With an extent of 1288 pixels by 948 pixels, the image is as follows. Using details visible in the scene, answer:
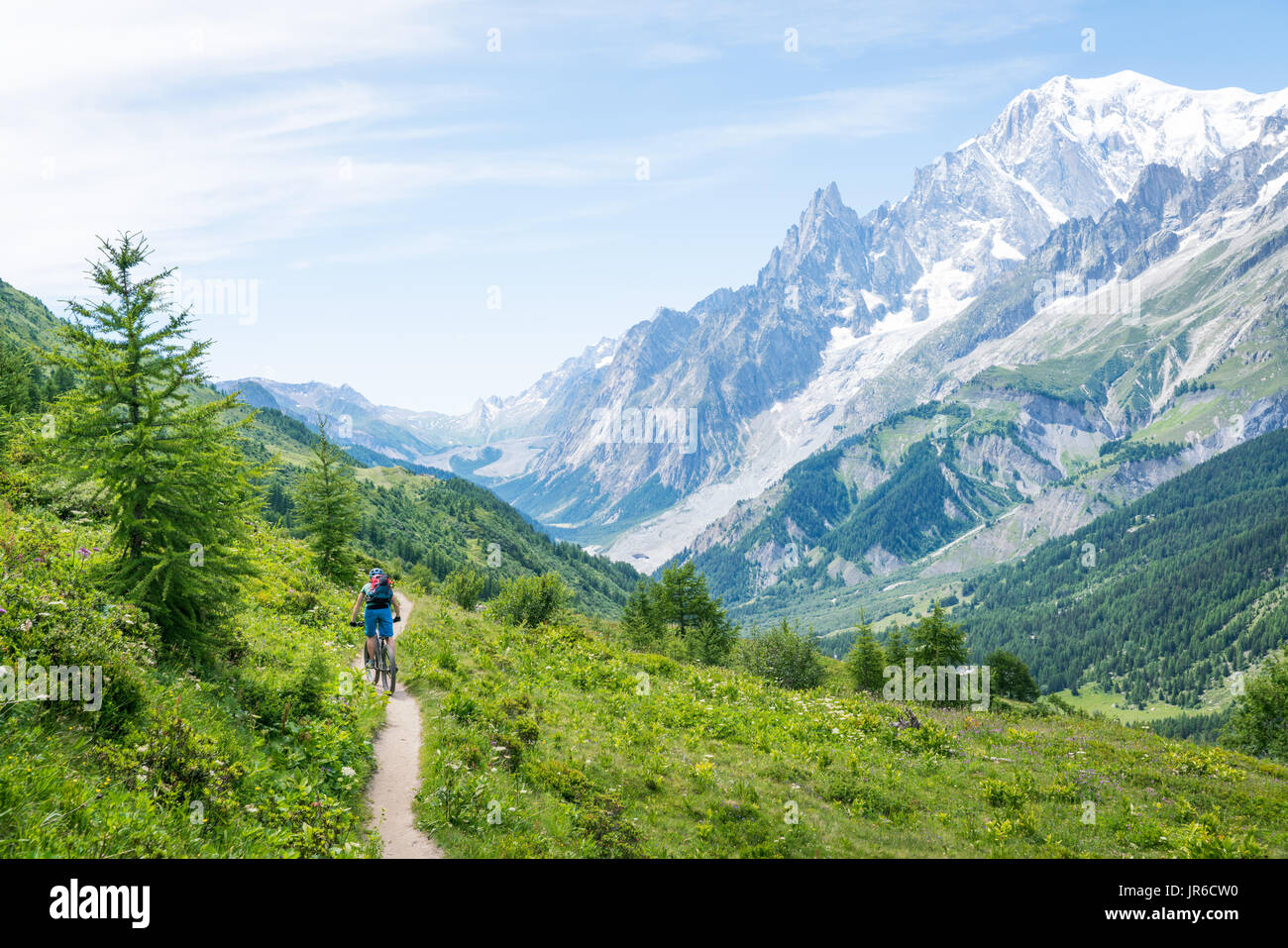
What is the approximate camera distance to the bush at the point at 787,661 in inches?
1735

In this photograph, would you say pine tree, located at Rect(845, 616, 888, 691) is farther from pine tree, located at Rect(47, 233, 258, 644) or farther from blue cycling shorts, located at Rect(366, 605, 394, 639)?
pine tree, located at Rect(47, 233, 258, 644)

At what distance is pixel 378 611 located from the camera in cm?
1970

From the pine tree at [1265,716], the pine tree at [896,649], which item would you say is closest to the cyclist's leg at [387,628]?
the pine tree at [896,649]

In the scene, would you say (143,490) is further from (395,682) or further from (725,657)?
(725,657)

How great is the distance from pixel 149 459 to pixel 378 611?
24.6 feet

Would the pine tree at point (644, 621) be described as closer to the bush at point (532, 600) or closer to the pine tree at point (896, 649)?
the bush at point (532, 600)

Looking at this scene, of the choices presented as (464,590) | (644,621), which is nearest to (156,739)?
(464,590)

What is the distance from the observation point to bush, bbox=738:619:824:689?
4406 cm

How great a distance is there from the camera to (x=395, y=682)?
20.1 meters
